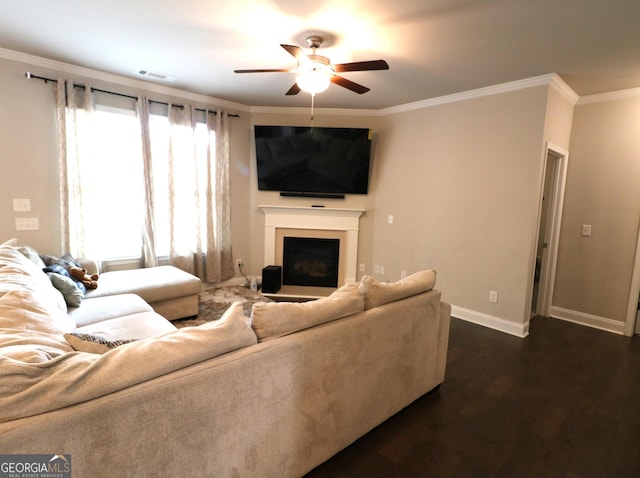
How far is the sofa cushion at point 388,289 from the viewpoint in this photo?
2035 millimetres

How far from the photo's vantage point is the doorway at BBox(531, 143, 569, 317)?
397 cm

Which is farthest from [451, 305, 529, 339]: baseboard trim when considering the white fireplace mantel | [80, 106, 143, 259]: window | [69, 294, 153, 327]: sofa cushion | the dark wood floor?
[80, 106, 143, 259]: window

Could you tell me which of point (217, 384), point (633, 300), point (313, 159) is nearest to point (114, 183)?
point (313, 159)

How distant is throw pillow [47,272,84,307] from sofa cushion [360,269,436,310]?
2.29m

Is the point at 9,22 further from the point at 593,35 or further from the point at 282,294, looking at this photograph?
the point at 593,35

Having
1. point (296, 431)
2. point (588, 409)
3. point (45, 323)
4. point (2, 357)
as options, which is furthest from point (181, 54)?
point (588, 409)

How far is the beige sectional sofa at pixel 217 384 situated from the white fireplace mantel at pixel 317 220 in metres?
2.74

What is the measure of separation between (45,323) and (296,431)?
134 cm

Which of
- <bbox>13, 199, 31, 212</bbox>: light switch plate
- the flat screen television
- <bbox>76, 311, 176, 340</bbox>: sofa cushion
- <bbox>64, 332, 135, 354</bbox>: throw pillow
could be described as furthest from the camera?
the flat screen television

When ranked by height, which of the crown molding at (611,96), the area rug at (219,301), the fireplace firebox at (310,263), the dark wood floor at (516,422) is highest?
the crown molding at (611,96)

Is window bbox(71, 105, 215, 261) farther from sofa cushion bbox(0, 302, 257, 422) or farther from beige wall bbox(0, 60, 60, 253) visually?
sofa cushion bbox(0, 302, 257, 422)

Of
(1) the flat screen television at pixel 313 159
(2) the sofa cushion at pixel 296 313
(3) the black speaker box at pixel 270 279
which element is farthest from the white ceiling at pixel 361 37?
(3) the black speaker box at pixel 270 279

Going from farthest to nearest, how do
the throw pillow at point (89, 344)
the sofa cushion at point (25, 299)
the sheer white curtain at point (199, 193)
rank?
the sheer white curtain at point (199, 193) → the sofa cushion at point (25, 299) → the throw pillow at point (89, 344)

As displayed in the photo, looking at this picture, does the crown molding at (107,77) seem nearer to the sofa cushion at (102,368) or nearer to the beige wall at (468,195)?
the beige wall at (468,195)
